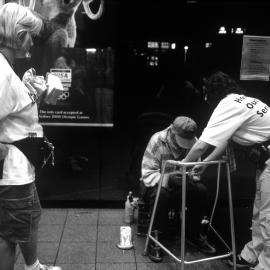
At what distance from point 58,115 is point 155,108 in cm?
117

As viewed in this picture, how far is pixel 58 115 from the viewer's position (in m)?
5.02

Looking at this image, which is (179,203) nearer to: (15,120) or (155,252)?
(155,252)

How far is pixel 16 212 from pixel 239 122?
5.67 feet

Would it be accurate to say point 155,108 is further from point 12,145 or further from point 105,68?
point 12,145

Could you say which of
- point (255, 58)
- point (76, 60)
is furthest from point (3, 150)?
point (255, 58)

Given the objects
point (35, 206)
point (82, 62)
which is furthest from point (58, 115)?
point (35, 206)

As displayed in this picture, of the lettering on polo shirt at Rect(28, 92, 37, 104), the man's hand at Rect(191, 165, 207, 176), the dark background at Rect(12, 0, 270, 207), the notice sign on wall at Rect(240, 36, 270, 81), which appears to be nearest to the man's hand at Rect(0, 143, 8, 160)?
the lettering on polo shirt at Rect(28, 92, 37, 104)

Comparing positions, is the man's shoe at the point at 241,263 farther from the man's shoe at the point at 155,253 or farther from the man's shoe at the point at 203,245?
the man's shoe at the point at 155,253

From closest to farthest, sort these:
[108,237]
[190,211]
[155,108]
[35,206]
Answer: [35,206] → [190,211] → [108,237] → [155,108]

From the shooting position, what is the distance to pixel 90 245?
4121 mm

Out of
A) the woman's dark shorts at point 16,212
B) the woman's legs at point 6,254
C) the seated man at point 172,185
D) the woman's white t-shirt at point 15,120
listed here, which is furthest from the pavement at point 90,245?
the woman's white t-shirt at point 15,120

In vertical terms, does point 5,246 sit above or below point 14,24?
below

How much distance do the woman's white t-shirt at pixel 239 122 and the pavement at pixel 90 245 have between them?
1.27 m

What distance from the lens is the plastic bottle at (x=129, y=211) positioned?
4.61m
